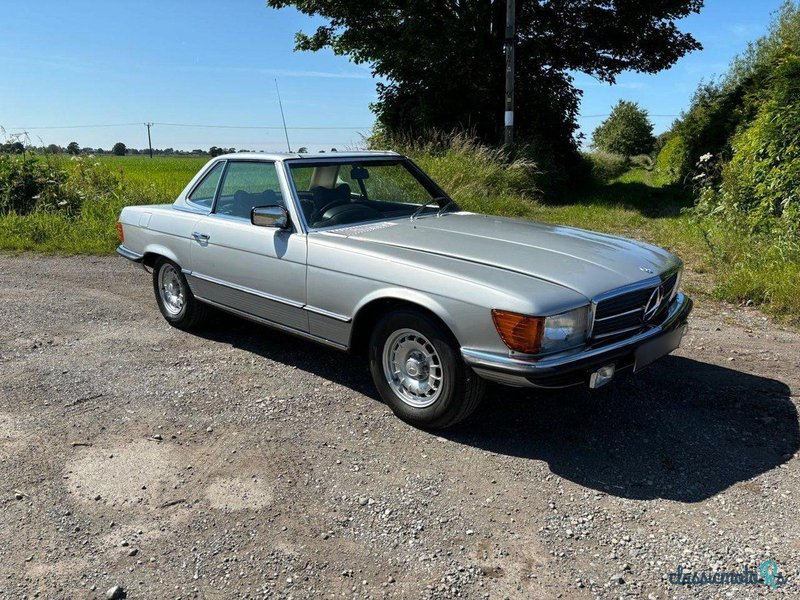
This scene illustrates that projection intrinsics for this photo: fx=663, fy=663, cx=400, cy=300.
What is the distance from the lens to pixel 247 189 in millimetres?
5113

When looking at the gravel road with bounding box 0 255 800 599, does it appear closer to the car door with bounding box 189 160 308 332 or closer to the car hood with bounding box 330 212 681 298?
the car door with bounding box 189 160 308 332

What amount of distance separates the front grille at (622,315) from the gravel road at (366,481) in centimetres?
64

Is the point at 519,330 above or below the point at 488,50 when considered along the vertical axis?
below

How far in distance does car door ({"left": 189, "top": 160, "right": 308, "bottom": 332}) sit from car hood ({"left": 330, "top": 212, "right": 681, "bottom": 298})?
1.48 feet

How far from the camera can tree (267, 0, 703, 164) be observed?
58.8 ft

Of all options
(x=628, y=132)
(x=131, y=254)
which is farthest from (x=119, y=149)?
(x=131, y=254)

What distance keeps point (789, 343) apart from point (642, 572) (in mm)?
→ 3629

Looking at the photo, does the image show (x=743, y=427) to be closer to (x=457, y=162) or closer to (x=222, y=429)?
(x=222, y=429)

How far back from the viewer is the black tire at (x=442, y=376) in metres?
3.59

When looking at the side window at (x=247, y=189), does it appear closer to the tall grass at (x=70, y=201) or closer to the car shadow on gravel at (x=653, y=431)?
the car shadow on gravel at (x=653, y=431)

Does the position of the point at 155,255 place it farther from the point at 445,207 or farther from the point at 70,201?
the point at 70,201

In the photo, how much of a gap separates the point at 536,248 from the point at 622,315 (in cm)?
71

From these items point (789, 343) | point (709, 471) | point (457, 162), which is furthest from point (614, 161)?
point (709, 471)

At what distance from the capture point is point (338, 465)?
3.56 m
